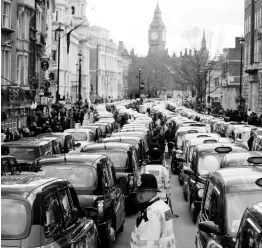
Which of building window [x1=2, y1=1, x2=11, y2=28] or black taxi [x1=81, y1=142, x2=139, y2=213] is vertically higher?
building window [x1=2, y1=1, x2=11, y2=28]

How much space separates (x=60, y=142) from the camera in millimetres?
22266

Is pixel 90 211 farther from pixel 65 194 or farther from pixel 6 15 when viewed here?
pixel 6 15

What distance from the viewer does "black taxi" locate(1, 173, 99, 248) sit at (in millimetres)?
6742

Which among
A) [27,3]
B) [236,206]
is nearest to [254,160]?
[236,206]

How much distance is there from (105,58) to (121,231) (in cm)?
18443

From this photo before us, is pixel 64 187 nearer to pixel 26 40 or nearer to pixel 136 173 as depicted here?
pixel 136 173

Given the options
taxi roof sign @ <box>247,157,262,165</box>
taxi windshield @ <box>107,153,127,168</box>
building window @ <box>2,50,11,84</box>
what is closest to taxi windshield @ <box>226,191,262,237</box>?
taxi roof sign @ <box>247,157,262,165</box>

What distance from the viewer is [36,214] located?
6.90 meters

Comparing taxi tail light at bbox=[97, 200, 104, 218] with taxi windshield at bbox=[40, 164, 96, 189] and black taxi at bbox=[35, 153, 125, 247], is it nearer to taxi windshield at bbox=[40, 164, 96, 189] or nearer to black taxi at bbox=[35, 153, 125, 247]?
black taxi at bbox=[35, 153, 125, 247]

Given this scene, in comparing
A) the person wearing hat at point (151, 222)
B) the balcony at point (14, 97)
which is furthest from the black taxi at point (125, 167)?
the balcony at point (14, 97)

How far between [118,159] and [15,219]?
8.84m

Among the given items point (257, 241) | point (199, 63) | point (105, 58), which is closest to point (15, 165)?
point (257, 241)

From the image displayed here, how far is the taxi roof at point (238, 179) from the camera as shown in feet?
28.4

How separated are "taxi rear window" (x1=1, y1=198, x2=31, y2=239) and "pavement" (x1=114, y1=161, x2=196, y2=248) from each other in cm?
544
